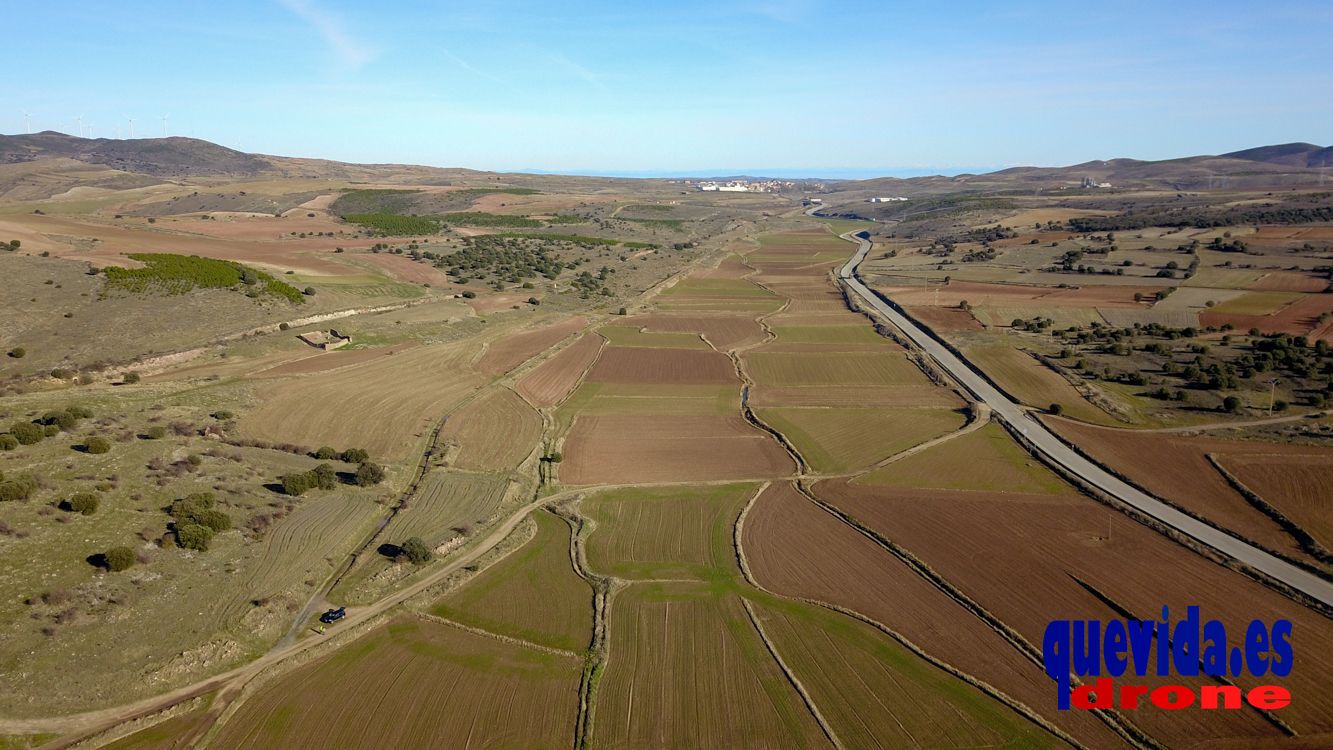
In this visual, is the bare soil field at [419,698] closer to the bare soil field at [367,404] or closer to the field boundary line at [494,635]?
the field boundary line at [494,635]

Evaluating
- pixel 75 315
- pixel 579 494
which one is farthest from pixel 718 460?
pixel 75 315

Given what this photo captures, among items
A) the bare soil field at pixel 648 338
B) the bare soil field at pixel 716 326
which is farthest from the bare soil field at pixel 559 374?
the bare soil field at pixel 716 326

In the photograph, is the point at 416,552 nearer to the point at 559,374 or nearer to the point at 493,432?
the point at 493,432

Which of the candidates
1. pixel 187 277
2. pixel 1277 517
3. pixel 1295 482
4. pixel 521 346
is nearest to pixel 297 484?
pixel 521 346

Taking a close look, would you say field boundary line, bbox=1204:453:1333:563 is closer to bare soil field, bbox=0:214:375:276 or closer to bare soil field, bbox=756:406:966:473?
bare soil field, bbox=756:406:966:473

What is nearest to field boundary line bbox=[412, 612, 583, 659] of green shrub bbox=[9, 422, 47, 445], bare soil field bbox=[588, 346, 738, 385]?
green shrub bbox=[9, 422, 47, 445]

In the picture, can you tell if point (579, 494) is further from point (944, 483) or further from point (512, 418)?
point (944, 483)

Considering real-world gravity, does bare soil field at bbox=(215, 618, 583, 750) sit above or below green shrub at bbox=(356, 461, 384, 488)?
below
